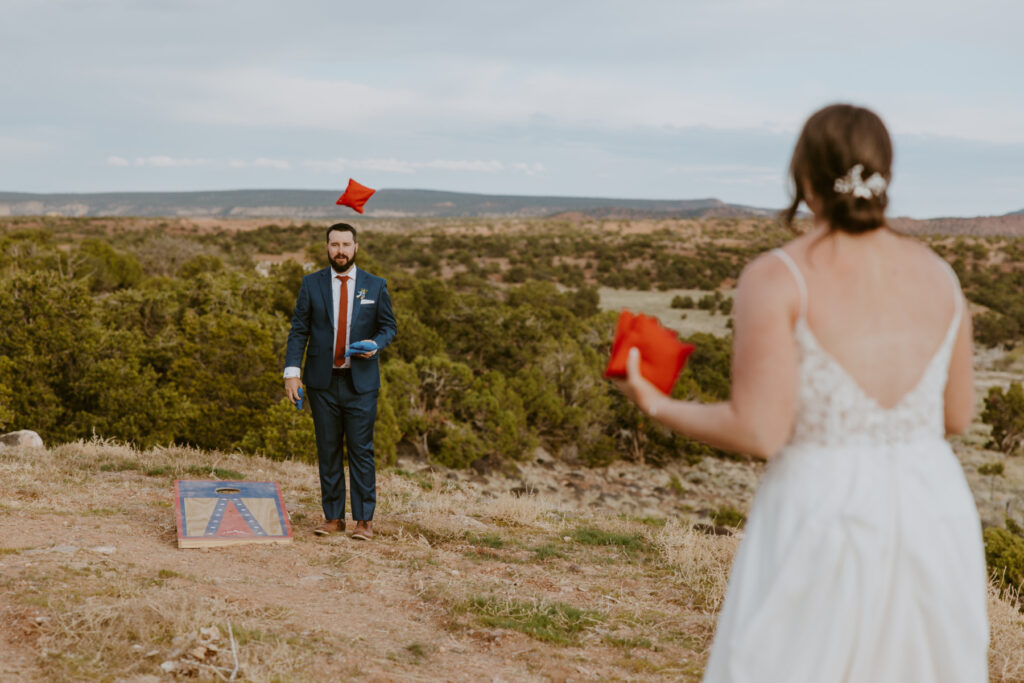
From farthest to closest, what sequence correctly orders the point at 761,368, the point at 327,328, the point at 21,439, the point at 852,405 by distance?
1. the point at 21,439
2. the point at 327,328
3. the point at 852,405
4. the point at 761,368

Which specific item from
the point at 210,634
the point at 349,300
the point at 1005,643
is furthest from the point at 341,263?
the point at 1005,643

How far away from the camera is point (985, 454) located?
18.9 meters

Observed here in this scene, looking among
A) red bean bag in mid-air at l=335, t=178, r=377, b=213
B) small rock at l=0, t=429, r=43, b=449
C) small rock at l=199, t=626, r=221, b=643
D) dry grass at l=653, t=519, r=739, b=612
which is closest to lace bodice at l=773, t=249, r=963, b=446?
small rock at l=199, t=626, r=221, b=643

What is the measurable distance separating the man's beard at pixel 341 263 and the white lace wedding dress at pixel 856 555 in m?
4.16

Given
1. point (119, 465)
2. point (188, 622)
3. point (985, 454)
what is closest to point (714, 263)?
point (985, 454)

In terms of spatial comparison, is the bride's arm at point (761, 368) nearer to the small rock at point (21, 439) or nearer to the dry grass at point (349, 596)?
the dry grass at point (349, 596)

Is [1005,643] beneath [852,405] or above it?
beneath

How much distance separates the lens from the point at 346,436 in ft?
19.8

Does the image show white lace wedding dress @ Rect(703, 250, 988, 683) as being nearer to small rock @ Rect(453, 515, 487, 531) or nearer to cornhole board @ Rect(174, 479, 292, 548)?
cornhole board @ Rect(174, 479, 292, 548)

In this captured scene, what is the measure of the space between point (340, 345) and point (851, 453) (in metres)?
4.29

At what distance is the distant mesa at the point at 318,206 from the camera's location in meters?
147

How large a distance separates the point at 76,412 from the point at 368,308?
8850 millimetres

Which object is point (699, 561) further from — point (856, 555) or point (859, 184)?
point (859, 184)

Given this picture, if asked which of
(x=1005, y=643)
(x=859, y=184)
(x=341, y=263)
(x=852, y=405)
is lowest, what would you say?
(x=1005, y=643)
